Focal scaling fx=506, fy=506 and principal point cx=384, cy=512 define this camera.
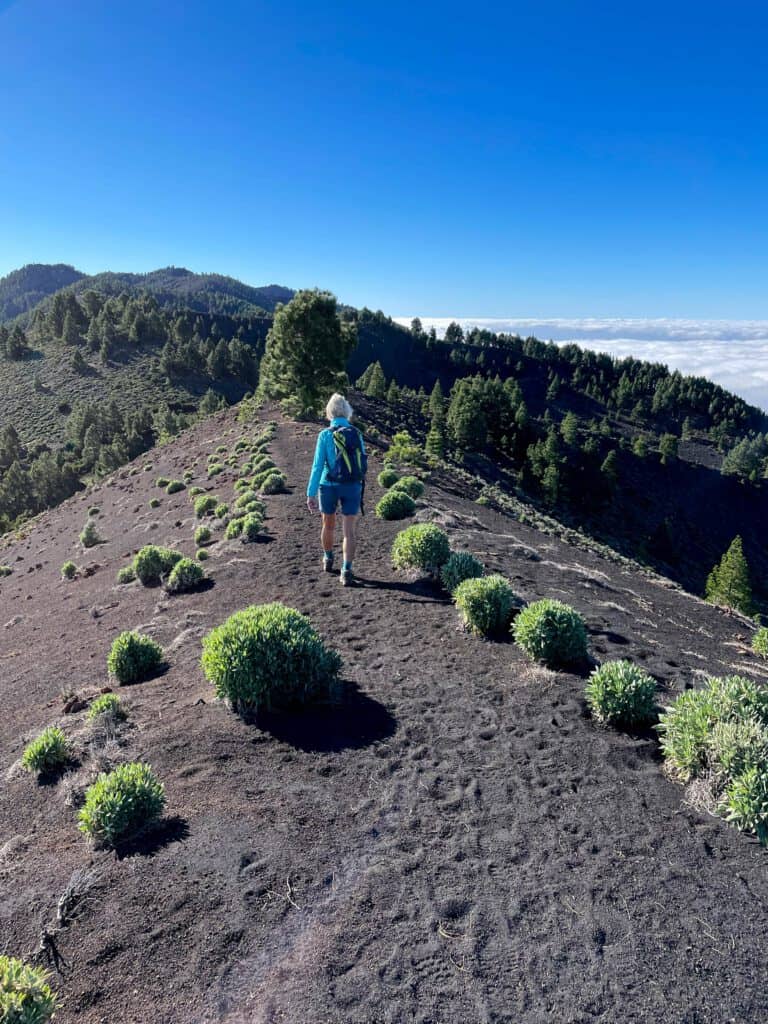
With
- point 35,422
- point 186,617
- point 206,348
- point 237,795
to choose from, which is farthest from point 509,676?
point 206,348

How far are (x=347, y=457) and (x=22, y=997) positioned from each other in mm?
5858

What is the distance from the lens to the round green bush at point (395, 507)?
1255 cm

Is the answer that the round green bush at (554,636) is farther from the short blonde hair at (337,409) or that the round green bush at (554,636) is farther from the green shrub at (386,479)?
the green shrub at (386,479)

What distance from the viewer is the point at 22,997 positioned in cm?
234

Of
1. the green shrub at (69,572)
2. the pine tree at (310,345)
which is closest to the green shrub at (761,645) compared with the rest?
the green shrub at (69,572)

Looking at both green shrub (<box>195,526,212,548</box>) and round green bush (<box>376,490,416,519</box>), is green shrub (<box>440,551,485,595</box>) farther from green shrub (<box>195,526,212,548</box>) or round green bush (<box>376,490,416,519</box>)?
green shrub (<box>195,526,212,548</box>)

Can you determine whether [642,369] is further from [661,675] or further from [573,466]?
[661,675]

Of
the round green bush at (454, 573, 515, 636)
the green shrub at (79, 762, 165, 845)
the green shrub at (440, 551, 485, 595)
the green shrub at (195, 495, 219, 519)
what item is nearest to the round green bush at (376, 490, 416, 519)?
the green shrub at (440, 551, 485, 595)

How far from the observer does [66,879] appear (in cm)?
338

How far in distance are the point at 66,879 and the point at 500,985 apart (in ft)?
9.29

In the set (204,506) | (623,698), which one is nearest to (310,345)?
(204,506)

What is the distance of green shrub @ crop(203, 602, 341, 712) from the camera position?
194 inches

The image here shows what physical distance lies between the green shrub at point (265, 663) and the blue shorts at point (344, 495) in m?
2.61

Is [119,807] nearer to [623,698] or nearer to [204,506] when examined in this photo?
[623,698]
